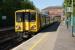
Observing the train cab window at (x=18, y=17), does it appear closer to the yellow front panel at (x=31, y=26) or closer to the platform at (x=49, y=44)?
the yellow front panel at (x=31, y=26)

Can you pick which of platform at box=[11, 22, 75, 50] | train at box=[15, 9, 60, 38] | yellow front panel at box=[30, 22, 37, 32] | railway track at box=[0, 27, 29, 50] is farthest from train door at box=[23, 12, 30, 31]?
platform at box=[11, 22, 75, 50]

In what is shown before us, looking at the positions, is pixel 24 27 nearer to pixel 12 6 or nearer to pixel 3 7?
pixel 3 7

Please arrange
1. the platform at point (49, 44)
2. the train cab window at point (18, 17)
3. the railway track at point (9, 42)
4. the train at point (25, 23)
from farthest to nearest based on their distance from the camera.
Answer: the train cab window at point (18, 17) < the train at point (25, 23) < the railway track at point (9, 42) < the platform at point (49, 44)

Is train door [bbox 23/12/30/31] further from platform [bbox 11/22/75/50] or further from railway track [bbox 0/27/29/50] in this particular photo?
platform [bbox 11/22/75/50]

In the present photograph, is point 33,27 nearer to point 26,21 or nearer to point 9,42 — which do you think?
point 26,21

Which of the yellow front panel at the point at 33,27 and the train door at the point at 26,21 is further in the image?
the yellow front panel at the point at 33,27

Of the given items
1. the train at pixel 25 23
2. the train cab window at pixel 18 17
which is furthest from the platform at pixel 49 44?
the train cab window at pixel 18 17

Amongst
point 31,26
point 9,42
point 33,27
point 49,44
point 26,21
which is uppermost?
point 26,21

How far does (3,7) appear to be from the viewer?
6838cm

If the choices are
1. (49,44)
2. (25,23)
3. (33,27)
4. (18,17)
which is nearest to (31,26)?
(33,27)

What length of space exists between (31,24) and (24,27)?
841 mm

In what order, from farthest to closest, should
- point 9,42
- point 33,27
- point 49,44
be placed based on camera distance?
point 33,27 → point 9,42 → point 49,44

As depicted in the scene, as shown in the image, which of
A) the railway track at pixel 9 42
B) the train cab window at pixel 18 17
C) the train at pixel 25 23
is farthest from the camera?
the train cab window at pixel 18 17

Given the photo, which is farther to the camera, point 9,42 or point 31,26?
point 31,26
